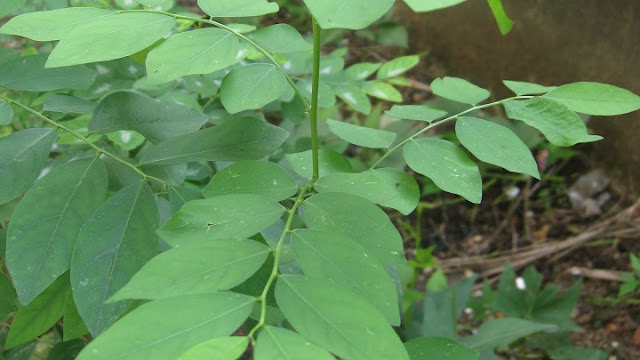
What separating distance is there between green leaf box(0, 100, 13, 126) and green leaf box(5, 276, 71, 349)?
0.23 meters

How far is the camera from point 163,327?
50cm

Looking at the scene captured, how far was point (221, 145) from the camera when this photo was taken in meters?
0.83

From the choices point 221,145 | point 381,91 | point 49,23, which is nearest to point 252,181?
point 221,145

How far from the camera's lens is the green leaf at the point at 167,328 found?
49cm

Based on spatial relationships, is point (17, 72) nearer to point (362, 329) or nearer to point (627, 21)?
point (362, 329)

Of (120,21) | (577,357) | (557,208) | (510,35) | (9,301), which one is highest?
(120,21)

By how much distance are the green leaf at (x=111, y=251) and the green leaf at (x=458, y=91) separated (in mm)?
435

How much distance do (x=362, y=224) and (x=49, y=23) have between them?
1.32ft

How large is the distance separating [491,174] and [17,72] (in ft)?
7.55

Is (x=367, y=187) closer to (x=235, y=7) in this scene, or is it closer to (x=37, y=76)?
(x=235, y=7)

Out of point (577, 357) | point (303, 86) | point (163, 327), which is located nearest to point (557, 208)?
point (577, 357)

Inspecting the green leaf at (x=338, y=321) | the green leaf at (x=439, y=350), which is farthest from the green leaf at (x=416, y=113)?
the green leaf at (x=338, y=321)

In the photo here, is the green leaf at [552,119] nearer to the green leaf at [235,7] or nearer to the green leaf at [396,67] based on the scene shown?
the green leaf at [235,7]

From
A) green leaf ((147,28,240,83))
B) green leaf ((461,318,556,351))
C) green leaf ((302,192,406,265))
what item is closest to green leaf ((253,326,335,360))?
green leaf ((302,192,406,265))
